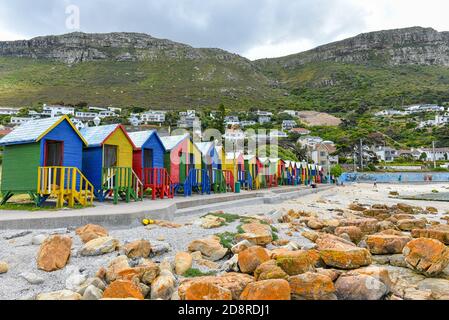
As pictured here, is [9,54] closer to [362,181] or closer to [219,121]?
[219,121]

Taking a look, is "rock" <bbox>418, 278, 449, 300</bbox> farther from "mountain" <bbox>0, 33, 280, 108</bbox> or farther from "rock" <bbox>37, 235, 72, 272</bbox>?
"mountain" <bbox>0, 33, 280, 108</bbox>

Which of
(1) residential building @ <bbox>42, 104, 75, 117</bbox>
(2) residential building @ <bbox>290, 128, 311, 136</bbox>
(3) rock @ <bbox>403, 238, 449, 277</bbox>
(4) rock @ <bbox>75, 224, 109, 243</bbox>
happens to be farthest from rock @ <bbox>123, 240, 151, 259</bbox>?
(2) residential building @ <bbox>290, 128, 311, 136</bbox>

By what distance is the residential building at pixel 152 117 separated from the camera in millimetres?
90812

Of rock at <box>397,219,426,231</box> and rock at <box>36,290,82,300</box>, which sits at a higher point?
rock at <box>36,290,82,300</box>

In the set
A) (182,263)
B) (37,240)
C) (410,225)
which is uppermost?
(37,240)

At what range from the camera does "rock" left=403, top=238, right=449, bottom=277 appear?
694cm

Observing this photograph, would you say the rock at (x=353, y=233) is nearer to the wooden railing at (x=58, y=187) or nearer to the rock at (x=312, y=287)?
the rock at (x=312, y=287)

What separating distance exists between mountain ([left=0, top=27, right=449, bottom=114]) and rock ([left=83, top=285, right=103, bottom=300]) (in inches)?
4207

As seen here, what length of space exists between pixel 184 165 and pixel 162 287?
620 inches

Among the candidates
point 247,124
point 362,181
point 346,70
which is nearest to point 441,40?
point 346,70

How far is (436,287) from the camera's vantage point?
6312mm

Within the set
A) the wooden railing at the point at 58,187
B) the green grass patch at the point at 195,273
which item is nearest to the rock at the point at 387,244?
the green grass patch at the point at 195,273

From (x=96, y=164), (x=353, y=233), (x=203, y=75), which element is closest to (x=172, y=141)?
(x=96, y=164)

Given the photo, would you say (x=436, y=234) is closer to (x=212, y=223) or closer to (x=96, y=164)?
(x=212, y=223)
